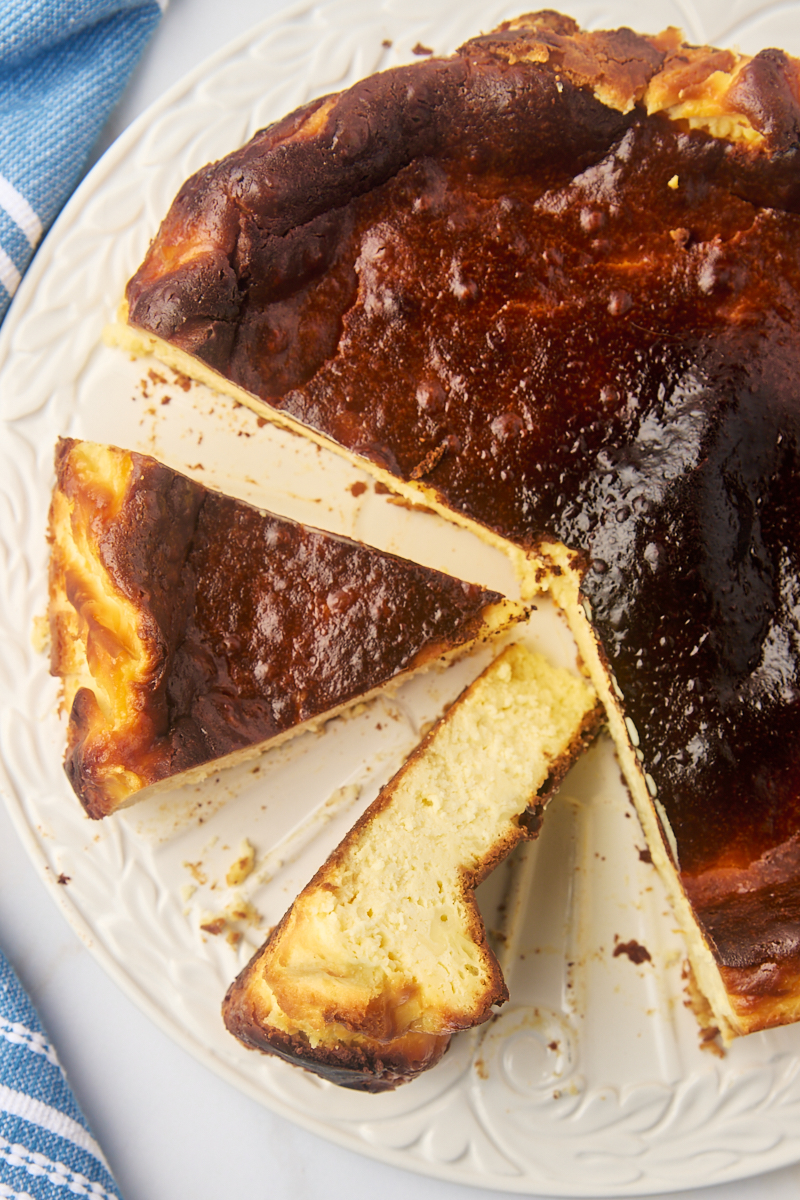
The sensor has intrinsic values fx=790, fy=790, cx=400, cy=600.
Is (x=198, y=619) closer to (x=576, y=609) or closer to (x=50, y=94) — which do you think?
(x=576, y=609)

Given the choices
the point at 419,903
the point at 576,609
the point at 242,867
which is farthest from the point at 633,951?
the point at 242,867

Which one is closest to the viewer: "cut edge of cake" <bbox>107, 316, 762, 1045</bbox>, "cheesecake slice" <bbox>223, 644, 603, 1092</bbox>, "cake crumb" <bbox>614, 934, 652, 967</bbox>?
"cheesecake slice" <bbox>223, 644, 603, 1092</bbox>

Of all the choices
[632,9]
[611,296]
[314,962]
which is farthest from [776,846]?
[632,9]

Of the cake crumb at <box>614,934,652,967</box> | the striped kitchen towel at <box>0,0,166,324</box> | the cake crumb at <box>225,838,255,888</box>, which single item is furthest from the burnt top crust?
the cake crumb at <box>225,838,255,888</box>

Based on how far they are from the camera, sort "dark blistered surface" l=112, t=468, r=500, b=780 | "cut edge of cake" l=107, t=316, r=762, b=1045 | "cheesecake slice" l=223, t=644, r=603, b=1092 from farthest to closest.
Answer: "cut edge of cake" l=107, t=316, r=762, b=1045, "dark blistered surface" l=112, t=468, r=500, b=780, "cheesecake slice" l=223, t=644, r=603, b=1092

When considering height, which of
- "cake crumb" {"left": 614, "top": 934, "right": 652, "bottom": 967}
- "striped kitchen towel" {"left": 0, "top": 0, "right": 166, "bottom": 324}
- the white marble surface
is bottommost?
"cake crumb" {"left": 614, "top": 934, "right": 652, "bottom": 967}

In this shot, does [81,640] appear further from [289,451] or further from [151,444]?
[289,451]

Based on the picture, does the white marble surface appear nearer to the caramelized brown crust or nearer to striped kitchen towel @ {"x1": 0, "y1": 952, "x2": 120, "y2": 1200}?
striped kitchen towel @ {"x1": 0, "y1": 952, "x2": 120, "y2": 1200}
